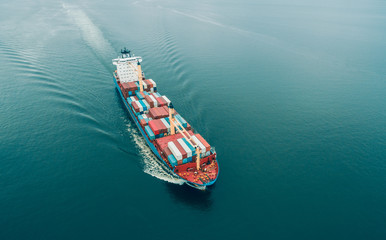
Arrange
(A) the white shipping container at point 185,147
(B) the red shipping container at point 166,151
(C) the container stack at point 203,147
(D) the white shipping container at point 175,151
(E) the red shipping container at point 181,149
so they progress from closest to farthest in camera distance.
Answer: (D) the white shipping container at point 175,151, (E) the red shipping container at point 181,149, (A) the white shipping container at point 185,147, (C) the container stack at point 203,147, (B) the red shipping container at point 166,151

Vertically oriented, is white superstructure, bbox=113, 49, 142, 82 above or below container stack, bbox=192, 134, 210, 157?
above

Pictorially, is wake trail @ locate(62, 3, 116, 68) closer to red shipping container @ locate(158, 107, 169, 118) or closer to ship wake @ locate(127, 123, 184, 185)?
red shipping container @ locate(158, 107, 169, 118)

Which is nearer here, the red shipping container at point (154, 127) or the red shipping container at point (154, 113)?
the red shipping container at point (154, 127)

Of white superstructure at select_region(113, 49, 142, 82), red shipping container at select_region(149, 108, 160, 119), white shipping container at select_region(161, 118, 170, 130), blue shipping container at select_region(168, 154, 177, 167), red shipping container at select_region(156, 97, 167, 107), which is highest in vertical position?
white superstructure at select_region(113, 49, 142, 82)

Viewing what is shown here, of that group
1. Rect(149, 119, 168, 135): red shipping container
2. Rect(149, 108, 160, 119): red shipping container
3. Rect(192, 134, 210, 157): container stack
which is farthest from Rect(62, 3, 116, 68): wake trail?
Rect(192, 134, 210, 157): container stack

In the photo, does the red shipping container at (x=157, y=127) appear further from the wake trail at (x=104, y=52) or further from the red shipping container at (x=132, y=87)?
the red shipping container at (x=132, y=87)

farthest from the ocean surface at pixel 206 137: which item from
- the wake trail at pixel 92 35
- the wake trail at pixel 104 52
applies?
the wake trail at pixel 92 35

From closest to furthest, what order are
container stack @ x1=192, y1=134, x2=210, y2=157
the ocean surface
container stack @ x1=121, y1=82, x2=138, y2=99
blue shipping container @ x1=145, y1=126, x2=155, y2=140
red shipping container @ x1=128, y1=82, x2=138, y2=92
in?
1. the ocean surface
2. container stack @ x1=192, y1=134, x2=210, y2=157
3. blue shipping container @ x1=145, y1=126, x2=155, y2=140
4. container stack @ x1=121, y1=82, x2=138, y2=99
5. red shipping container @ x1=128, y1=82, x2=138, y2=92
